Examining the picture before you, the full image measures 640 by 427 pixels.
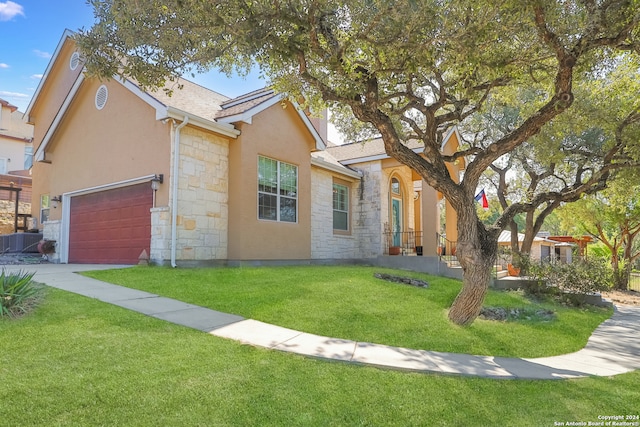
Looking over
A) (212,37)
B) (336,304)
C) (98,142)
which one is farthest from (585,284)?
(98,142)

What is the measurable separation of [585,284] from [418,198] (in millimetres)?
9880

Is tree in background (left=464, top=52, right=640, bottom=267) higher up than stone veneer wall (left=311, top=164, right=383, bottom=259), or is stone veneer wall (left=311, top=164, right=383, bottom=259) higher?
tree in background (left=464, top=52, right=640, bottom=267)

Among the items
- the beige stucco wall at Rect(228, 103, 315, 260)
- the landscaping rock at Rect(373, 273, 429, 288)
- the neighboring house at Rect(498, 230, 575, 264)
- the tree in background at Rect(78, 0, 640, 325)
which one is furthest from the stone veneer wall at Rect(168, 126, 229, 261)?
the neighboring house at Rect(498, 230, 575, 264)

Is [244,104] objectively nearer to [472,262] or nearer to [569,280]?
[472,262]

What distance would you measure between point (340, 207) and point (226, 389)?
13.1 m

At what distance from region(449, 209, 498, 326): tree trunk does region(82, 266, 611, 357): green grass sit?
31cm

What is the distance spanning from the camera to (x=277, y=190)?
12820mm

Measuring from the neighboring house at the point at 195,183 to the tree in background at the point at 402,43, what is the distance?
124 inches

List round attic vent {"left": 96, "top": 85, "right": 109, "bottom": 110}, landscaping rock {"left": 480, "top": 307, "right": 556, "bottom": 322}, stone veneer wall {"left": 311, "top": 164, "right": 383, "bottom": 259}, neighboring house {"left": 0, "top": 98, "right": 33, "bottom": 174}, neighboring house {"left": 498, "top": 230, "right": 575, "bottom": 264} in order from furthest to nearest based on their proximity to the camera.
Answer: neighboring house {"left": 498, "top": 230, "right": 575, "bottom": 264}
neighboring house {"left": 0, "top": 98, "right": 33, "bottom": 174}
stone veneer wall {"left": 311, "top": 164, "right": 383, "bottom": 259}
round attic vent {"left": 96, "top": 85, "right": 109, "bottom": 110}
landscaping rock {"left": 480, "top": 307, "right": 556, "bottom": 322}

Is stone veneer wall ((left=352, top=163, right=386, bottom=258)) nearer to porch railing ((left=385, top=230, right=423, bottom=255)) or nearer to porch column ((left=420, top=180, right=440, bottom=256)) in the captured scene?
porch railing ((left=385, top=230, right=423, bottom=255))

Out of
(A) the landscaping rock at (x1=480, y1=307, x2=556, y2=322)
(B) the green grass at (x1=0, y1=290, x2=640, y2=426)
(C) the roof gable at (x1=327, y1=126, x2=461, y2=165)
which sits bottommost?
(A) the landscaping rock at (x1=480, y1=307, x2=556, y2=322)

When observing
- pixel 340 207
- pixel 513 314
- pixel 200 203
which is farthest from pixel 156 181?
pixel 513 314

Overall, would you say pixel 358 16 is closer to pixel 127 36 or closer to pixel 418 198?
pixel 127 36

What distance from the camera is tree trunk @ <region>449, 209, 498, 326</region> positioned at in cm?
689
